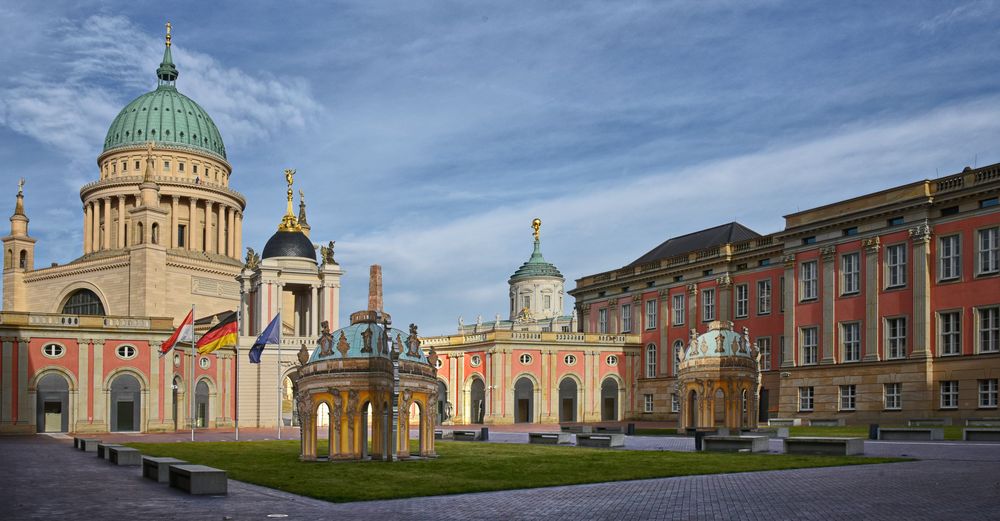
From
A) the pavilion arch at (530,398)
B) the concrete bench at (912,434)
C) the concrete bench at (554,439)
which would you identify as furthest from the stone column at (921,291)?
the pavilion arch at (530,398)

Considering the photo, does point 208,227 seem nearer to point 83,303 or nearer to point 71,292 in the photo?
point 83,303

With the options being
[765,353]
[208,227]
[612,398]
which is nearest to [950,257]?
[765,353]

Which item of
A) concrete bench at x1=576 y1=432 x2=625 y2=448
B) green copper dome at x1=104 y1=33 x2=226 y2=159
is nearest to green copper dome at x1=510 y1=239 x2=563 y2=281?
green copper dome at x1=104 y1=33 x2=226 y2=159

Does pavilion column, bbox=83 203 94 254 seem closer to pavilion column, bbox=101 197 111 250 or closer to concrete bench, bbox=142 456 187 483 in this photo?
pavilion column, bbox=101 197 111 250

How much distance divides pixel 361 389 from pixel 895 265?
38949 millimetres

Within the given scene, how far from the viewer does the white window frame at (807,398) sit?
68562 millimetres

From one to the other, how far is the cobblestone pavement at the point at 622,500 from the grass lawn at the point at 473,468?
3.68 ft

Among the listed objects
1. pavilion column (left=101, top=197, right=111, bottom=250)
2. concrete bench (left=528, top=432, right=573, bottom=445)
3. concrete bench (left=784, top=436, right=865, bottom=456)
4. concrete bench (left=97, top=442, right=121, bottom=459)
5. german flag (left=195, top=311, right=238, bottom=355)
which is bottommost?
concrete bench (left=528, top=432, right=573, bottom=445)

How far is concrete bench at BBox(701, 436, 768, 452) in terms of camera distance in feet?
127

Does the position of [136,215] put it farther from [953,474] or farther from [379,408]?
[953,474]

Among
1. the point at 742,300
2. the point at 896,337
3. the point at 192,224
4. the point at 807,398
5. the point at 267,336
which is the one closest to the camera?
the point at 267,336

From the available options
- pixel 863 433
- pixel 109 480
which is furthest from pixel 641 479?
pixel 863 433

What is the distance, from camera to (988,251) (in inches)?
2254

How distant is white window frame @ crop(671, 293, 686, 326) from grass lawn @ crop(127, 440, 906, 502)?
45.7 meters
